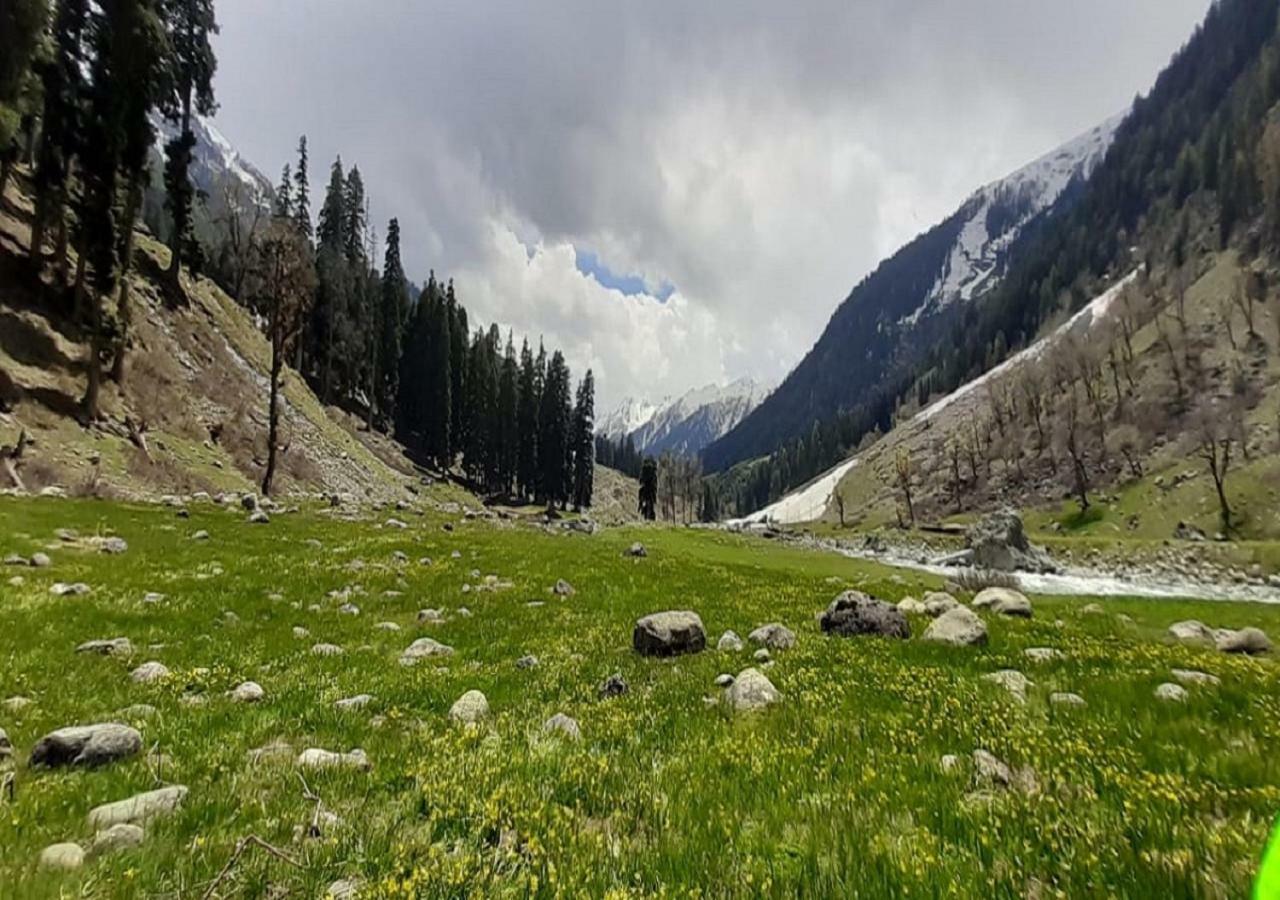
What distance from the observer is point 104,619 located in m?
12.2

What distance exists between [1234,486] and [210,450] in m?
127

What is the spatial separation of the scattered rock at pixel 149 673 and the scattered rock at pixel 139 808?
181 inches

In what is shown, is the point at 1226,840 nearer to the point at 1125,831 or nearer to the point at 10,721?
the point at 1125,831

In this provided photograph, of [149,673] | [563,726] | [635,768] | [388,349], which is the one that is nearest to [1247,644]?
[635,768]

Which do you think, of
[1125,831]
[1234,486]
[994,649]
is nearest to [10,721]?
[1125,831]

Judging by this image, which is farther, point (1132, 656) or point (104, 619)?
point (104, 619)

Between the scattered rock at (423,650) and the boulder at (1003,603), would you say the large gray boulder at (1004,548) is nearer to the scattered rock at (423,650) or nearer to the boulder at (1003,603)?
the boulder at (1003,603)

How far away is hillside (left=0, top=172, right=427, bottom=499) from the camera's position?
32.0 m

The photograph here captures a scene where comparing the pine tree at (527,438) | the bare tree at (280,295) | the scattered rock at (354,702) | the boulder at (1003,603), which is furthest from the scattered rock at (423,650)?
the pine tree at (527,438)

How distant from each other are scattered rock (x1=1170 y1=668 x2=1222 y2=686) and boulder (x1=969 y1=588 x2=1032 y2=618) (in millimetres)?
7874

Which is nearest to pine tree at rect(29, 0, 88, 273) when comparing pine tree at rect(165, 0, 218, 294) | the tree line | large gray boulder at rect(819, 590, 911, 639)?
the tree line

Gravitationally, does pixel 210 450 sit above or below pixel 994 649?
above

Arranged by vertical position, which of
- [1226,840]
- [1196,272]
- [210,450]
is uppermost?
[1196,272]

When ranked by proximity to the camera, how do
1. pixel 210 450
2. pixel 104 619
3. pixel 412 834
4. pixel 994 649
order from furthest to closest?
pixel 210 450 → pixel 104 619 → pixel 994 649 → pixel 412 834
